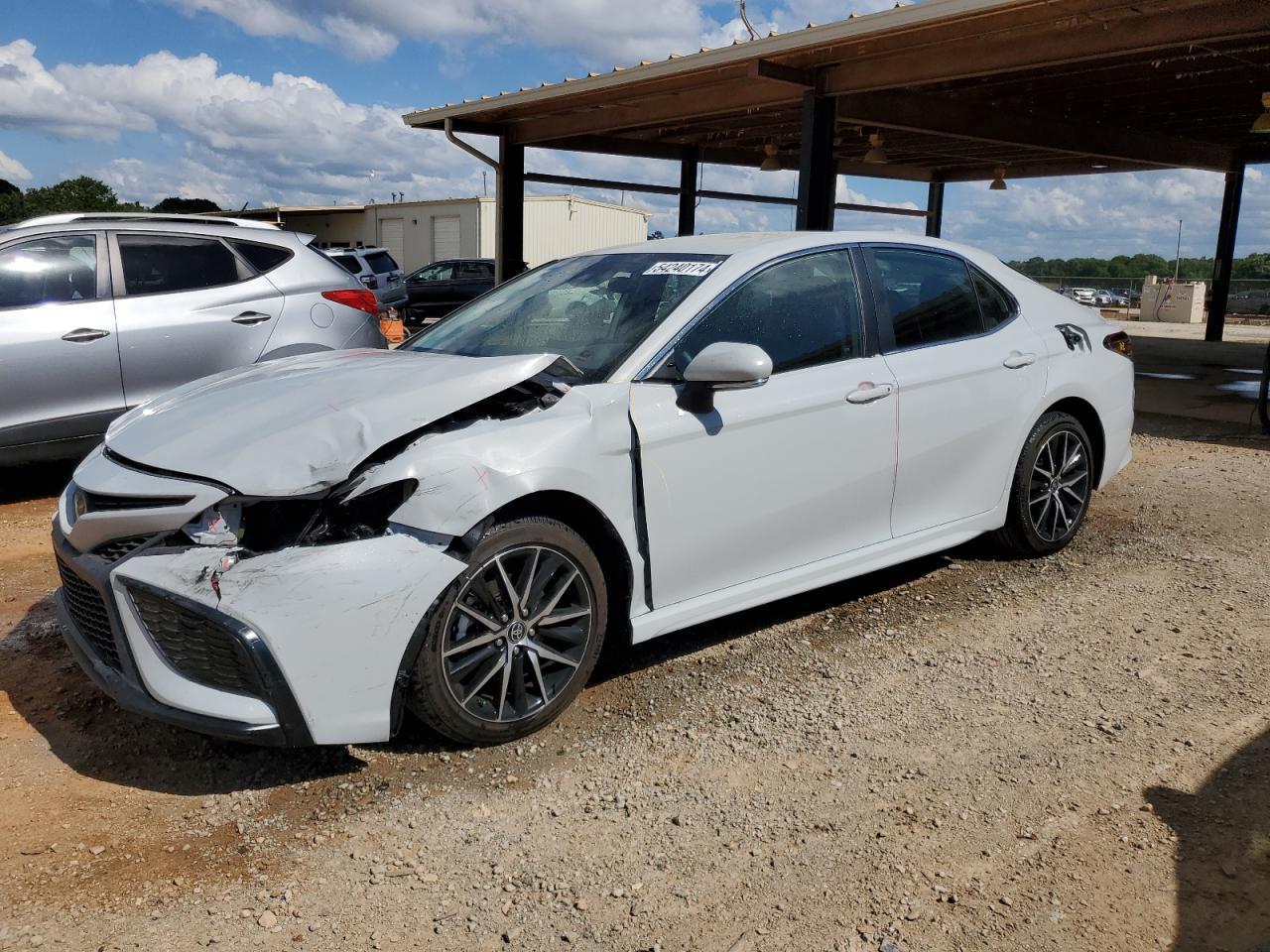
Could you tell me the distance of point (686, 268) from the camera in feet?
13.1

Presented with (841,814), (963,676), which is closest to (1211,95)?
(963,676)

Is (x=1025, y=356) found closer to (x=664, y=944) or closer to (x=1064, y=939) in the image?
(x=1064, y=939)

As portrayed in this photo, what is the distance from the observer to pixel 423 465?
9.81ft

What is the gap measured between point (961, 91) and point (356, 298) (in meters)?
8.69

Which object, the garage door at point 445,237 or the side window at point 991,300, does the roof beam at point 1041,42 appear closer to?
the side window at point 991,300

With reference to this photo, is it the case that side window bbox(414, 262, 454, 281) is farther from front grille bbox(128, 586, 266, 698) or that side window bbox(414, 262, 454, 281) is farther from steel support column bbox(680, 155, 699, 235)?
front grille bbox(128, 586, 266, 698)

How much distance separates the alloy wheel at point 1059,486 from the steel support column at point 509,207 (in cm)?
1133

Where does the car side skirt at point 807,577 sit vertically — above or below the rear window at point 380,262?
below

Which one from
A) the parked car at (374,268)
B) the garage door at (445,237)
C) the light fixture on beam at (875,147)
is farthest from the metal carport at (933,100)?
the garage door at (445,237)

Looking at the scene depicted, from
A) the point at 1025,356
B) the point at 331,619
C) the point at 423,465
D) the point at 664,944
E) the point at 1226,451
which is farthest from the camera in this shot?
the point at 1226,451

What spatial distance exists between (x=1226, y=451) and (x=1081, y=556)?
12.8 ft

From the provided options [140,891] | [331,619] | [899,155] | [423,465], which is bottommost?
[140,891]

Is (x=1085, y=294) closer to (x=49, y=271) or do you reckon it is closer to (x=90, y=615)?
(x=49, y=271)

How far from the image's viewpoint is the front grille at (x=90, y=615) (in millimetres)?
3033
